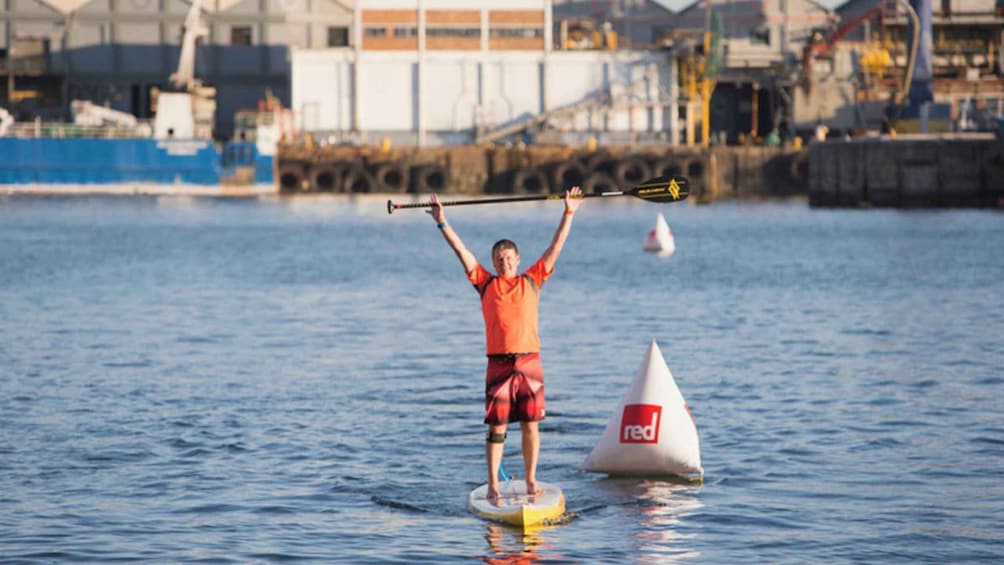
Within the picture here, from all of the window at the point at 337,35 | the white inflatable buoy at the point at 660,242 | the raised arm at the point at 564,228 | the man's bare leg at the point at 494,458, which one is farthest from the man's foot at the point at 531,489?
the window at the point at 337,35

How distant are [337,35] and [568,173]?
23.1 metres

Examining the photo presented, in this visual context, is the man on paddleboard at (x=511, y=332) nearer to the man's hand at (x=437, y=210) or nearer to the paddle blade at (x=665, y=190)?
the man's hand at (x=437, y=210)

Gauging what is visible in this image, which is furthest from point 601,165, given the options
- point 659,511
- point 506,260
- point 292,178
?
point 506,260

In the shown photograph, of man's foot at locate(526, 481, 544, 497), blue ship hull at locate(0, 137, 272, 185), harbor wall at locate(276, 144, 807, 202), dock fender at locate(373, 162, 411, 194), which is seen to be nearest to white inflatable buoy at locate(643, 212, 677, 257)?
man's foot at locate(526, 481, 544, 497)

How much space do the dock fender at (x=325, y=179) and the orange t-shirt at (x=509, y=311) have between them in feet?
296

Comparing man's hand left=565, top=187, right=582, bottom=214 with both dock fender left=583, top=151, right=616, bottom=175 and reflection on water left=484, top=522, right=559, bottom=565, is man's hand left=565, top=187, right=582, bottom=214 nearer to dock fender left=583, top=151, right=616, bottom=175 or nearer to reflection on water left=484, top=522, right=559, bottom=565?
reflection on water left=484, top=522, right=559, bottom=565

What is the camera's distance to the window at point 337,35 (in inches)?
4601

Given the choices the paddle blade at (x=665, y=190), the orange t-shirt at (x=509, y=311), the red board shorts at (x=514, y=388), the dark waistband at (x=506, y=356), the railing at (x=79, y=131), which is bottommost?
the red board shorts at (x=514, y=388)

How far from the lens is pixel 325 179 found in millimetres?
105625

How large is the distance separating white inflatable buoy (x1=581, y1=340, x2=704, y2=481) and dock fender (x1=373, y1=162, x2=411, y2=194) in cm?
8602

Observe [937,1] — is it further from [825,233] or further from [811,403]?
[811,403]

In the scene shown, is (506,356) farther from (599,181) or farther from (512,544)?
(599,181)

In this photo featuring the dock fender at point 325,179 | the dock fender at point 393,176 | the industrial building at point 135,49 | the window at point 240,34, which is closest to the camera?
the dock fender at point 393,176

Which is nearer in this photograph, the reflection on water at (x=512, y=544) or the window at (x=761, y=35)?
the reflection on water at (x=512, y=544)
